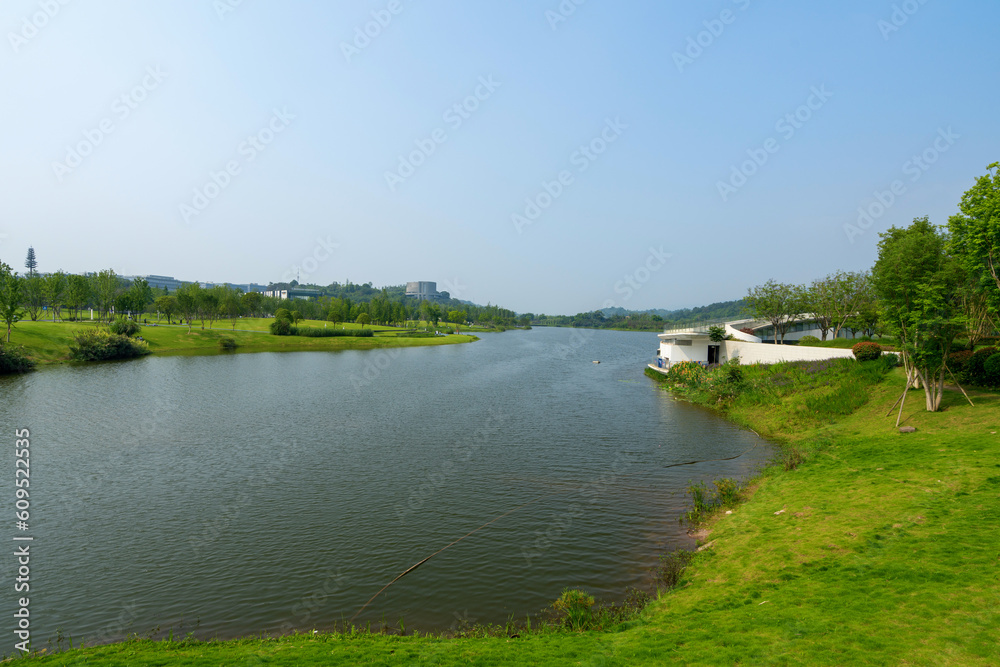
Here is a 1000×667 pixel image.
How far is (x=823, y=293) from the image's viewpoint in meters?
56.7

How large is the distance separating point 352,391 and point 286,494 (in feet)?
86.9

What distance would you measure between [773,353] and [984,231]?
22376 mm

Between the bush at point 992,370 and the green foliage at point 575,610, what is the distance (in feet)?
88.5

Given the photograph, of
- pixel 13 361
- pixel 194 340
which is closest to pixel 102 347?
pixel 13 361

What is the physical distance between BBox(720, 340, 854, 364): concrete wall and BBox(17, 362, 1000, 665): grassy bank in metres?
21.8

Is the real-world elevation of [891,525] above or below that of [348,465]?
above

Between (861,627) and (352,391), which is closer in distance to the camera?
(861,627)

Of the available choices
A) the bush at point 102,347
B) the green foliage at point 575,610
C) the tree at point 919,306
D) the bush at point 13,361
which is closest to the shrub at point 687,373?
the tree at point 919,306

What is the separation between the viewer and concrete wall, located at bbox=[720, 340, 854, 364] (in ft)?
129

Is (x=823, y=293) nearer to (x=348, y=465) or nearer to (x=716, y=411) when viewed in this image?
(x=716, y=411)

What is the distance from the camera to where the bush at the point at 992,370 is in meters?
24.9

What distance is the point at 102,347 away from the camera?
62781mm

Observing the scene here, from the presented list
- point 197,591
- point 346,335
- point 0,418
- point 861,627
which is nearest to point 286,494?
point 197,591

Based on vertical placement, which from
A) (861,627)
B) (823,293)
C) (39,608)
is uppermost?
(823,293)
